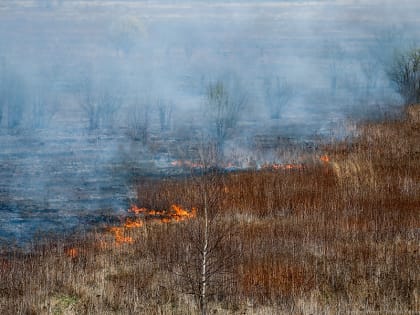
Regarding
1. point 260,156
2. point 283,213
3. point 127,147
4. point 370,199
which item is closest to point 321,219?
point 283,213

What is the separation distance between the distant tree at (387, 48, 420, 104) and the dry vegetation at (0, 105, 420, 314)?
41.0 ft

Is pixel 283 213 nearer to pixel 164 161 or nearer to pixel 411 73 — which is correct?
pixel 164 161

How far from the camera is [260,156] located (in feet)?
62.5

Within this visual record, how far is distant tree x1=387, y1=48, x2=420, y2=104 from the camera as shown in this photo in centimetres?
2697

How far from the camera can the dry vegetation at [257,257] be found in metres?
8.36

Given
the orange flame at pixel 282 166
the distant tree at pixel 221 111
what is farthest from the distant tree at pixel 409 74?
the orange flame at pixel 282 166

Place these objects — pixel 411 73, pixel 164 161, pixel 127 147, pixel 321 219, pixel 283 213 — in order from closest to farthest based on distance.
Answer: pixel 321 219
pixel 283 213
pixel 164 161
pixel 127 147
pixel 411 73

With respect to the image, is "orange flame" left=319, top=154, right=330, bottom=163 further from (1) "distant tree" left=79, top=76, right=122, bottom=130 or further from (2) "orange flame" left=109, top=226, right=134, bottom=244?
(1) "distant tree" left=79, top=76, right=122, bottom=130

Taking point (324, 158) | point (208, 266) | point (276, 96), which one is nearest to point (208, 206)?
point (208, 266)

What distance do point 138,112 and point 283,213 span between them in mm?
16970

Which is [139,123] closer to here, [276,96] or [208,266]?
[276,96]

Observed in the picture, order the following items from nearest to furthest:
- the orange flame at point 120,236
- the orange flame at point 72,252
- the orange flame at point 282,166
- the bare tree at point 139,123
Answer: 1. the orange flame at point 72,252
2. the orange flame at point 120,236
3. the orange flame at point 282,166
4. the bare tree at point 139,123

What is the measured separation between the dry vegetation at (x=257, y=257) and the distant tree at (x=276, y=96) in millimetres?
15194

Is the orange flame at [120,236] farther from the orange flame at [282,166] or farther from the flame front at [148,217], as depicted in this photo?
the orange flame at [282,166]
